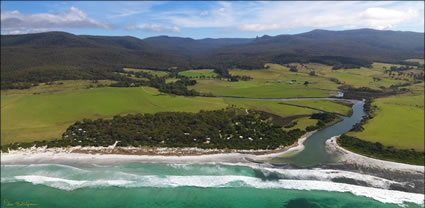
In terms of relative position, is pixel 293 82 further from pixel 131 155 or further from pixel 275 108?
pixel 131 155

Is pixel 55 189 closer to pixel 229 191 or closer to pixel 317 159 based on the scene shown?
pixel 229 191

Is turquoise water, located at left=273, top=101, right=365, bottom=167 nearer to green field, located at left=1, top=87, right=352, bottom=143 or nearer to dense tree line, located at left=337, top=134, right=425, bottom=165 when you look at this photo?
dense tree line, located at left=337, top=134, right=425, bottom=165

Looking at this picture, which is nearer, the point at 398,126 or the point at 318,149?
the point at 318,149

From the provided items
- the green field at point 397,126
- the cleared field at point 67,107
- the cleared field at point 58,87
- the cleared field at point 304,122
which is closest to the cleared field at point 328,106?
the green field at point 397,126

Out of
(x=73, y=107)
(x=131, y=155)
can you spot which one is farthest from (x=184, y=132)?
(x=73, y=107)

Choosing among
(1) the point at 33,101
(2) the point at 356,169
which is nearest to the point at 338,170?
(2) the point at 356,169

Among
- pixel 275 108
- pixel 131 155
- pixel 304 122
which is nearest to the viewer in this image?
pixel 131 155

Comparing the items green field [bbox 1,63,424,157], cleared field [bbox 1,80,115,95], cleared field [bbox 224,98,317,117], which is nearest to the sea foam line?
green field [bbox 1,63,424,157]
